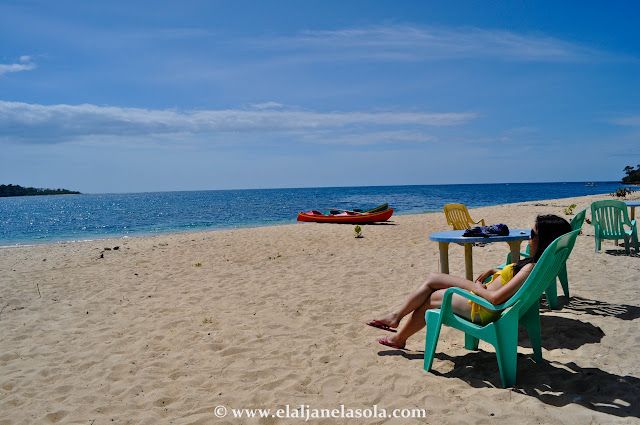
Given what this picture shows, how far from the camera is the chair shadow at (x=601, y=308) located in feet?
14.9

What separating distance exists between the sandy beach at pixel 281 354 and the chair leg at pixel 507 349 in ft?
0.34

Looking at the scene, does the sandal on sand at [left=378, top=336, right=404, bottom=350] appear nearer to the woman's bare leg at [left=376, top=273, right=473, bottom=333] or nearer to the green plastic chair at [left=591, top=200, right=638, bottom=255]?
the woman's bare leg at [left=376, top=273, right=473, bottom=333]

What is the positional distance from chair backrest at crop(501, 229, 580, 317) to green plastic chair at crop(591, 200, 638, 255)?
579 centimetres

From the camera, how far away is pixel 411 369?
3559 millimetres

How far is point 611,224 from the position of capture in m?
8.02

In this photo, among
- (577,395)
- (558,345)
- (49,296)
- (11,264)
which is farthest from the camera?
(11,264)

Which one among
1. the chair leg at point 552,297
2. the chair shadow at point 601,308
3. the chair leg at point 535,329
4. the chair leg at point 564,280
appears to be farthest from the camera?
the chair leg at point 564,280

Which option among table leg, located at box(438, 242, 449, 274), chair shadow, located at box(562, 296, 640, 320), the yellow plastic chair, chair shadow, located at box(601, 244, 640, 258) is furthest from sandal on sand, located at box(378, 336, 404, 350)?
chair shadow, located at box(601, 244, 640, 258)

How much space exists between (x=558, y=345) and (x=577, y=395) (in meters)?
0.98

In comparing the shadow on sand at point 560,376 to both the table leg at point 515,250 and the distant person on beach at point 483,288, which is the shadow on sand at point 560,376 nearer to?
the distant person on beach at point 483,288

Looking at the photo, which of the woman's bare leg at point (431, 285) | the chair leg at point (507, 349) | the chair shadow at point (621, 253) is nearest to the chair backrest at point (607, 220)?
the chair shadow at point (621, 253)

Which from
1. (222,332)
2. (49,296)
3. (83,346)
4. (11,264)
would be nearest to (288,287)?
(222,332)

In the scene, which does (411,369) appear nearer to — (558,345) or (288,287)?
(558,345)

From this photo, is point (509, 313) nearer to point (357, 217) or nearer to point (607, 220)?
point (607, 220)
